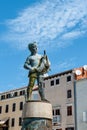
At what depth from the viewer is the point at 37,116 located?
52.1 ft

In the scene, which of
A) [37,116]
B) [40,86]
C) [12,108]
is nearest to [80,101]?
[12,108]

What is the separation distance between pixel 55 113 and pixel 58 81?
4432mm

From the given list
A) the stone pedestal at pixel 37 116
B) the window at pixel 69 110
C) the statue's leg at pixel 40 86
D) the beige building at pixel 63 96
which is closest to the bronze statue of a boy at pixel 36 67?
the statue's leg at pixel 40 86

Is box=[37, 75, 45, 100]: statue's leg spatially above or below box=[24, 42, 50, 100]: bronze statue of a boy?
below

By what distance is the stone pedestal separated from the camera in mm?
15844

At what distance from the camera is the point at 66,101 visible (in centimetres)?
4719

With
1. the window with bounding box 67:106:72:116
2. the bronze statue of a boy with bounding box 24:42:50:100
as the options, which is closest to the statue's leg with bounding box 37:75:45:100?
the bronze statue of a boy with bounding box 24:42:50:100

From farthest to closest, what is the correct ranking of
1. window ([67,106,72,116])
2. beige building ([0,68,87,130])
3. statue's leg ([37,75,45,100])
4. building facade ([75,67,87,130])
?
window ([67,106,72,116])
beige building ([0,68,87,130])
building facade ([75,67,87,130])
statue's leg ([37,75,45,100])

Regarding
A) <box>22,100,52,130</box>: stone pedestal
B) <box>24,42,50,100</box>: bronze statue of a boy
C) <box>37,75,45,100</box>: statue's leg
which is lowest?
<box>22,100,52,130</box>: stone pedestal

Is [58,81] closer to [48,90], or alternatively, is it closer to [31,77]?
[48,90]

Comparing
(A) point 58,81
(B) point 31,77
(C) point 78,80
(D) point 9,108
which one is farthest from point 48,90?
(B) point 31,77

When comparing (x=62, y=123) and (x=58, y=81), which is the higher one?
(x=58, y=81)

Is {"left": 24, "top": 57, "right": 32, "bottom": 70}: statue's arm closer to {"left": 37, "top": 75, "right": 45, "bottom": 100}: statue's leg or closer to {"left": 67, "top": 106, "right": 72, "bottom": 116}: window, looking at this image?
{"left": 37, "top": 75, "right": 45, "bottom": 100}: statue's leg

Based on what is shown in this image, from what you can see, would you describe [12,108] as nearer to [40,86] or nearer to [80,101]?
[80,101]
